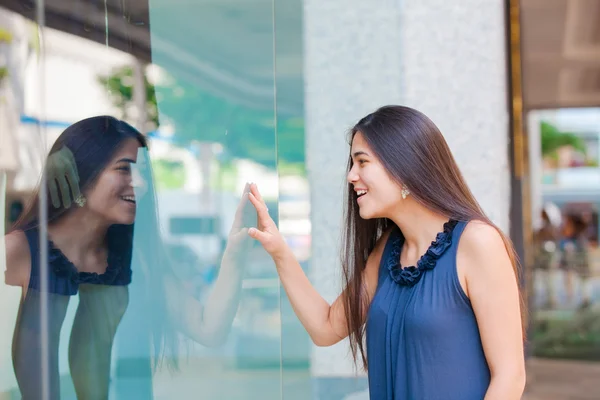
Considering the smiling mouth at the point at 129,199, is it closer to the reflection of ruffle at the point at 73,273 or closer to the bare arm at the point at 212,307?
the reflection of ruffle at the point at 73,273

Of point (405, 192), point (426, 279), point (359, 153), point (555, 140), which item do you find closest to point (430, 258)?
point (426, 279)

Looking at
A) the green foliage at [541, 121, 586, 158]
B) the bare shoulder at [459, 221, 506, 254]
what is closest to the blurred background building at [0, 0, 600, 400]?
the bare shoulder at [459, 221, 506, 254]

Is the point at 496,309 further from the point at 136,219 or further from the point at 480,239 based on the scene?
the point at 136,219

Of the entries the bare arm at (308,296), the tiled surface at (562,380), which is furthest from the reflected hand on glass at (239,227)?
the tiled surface at (562,380)

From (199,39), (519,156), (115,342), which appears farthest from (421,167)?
(519,156)

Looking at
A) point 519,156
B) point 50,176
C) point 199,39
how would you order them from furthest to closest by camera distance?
1. point 519,156
2. point 199,39
3. point 50,176

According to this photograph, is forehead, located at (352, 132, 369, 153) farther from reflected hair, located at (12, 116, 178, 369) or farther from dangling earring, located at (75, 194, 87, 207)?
dangling earring, located at (75, 194, 87, 207)

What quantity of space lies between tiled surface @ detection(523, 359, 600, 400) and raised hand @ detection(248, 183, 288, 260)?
16.0 feet

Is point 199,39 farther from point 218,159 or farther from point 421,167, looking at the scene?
point 421,167

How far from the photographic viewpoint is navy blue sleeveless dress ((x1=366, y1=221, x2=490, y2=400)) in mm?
1861

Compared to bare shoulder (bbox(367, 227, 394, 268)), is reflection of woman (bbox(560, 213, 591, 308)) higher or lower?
lower

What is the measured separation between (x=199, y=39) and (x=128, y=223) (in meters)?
0.60

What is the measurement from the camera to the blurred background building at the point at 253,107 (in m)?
2.03

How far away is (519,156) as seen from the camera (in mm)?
6766
